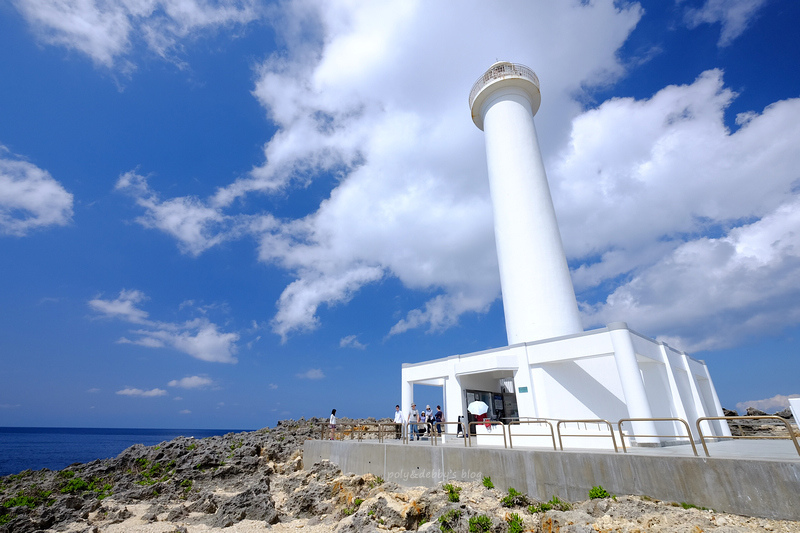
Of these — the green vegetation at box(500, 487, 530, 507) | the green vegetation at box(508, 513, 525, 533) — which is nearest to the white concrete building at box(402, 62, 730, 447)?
the green vegetation at box(500, 487, 530, 507)

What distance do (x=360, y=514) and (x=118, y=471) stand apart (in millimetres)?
17483

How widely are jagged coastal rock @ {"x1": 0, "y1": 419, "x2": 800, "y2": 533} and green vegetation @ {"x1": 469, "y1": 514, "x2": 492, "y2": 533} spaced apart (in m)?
0.02

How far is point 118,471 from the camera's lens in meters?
20.2

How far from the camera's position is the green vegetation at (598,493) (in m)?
8.24

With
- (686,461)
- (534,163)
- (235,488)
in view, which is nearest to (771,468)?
(686,461)

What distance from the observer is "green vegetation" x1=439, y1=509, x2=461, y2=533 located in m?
8.50

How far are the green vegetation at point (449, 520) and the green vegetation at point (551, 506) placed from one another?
1745 mm

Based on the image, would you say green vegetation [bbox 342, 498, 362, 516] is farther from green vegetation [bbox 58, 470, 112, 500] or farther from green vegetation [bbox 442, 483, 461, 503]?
green vegetation [bbox 58, 470, 112, 500]

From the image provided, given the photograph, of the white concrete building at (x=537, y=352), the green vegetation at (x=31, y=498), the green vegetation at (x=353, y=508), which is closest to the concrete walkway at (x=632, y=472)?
the green vegetation at (x=353, y=508)

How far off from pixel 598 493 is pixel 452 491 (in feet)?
12.1

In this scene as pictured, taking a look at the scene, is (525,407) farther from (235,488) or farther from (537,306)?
(235,488)

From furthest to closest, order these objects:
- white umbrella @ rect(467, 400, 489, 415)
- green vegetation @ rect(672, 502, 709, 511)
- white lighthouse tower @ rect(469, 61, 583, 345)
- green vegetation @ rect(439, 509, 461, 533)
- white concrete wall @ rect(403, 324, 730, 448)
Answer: white lighthouse tower @ rect(469, 61, 583, 345), white umbrella @ rect(467, 400, 489, 415), white concrete wall @ rect(403, 324, 730, 448), green vegetation @ rect(439, 509, 461, 533), green vegetation @ rect(672, 502, 709, 511)

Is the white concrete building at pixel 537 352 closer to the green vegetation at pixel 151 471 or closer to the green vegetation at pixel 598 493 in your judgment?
the green vegetation at pixel 598 493

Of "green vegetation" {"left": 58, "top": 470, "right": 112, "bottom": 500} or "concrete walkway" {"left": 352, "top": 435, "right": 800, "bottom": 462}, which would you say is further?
"green vegetation" {"left": 58, "top": 470, "right": 112, "bottom": 500}
